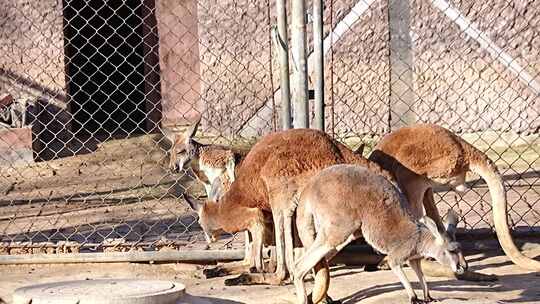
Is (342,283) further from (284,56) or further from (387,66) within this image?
(387,66)

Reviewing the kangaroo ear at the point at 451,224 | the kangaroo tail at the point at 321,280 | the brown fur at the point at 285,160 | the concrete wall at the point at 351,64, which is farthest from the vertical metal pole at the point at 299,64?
the concrete wall at the point at 351,64

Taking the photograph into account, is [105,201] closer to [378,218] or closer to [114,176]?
[114,176]

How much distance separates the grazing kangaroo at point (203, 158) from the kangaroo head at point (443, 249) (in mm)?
2100

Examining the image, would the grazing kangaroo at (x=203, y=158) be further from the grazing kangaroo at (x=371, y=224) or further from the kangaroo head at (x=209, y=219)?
the grazing kangaroo at (x=371, y=224)

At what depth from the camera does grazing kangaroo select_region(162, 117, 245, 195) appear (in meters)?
6.98

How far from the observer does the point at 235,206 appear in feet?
20.0

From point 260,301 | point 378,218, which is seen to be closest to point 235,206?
point 260,301

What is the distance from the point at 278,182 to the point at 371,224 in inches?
33.7

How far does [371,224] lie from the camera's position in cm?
506

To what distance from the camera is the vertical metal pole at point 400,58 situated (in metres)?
11.1

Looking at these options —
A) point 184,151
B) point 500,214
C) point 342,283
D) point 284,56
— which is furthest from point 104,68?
point 500,214

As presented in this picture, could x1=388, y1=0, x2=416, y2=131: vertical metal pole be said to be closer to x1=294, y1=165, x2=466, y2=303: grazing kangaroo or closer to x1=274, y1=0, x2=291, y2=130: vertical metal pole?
x1=274, y1=0, x2=291, y2=130: vertical metal pole

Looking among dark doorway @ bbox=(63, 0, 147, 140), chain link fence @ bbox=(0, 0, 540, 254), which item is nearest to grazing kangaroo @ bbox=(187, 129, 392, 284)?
chain link fence @ bbox=(0, 0, 540, 254)

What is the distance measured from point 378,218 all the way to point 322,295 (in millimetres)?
628
